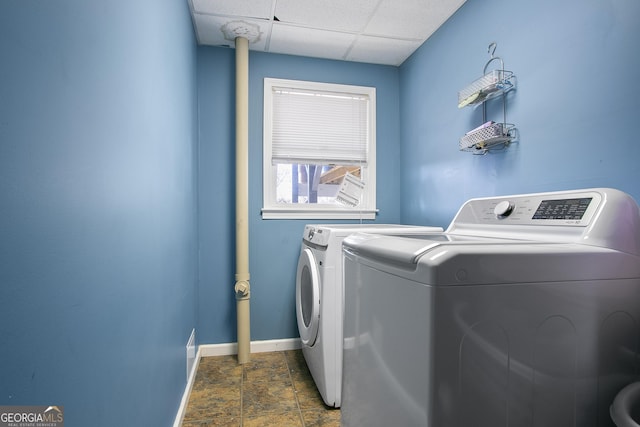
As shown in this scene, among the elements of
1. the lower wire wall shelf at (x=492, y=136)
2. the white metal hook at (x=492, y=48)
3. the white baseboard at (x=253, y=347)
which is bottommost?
the white baseboard at (x=253, y=347)

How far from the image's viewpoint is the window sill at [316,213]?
8.23 feet

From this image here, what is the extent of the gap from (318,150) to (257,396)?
1809 millimetres

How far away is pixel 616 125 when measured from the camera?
3.55 ft

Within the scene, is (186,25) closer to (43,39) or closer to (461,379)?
(43,39)

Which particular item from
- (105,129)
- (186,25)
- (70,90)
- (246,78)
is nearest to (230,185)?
(246,78)

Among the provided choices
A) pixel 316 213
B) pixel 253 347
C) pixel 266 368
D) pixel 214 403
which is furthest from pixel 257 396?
pixel 316 213

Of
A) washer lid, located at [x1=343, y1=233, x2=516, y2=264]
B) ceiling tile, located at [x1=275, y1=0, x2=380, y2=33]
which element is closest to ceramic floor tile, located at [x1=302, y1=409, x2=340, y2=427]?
washer lid, located at [x1=343, y1=233, x2=516, y2=264]

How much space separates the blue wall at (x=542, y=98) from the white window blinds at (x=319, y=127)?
1.91 ft

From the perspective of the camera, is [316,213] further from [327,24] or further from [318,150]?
[327,24]

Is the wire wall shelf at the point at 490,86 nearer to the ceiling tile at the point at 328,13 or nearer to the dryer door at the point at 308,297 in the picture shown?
the ceiling tile at the point at 328,13

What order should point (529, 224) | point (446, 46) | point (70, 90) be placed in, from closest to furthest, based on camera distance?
point (70, 90) → point (529, 224) → point (446, 46)

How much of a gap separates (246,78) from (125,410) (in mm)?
2138

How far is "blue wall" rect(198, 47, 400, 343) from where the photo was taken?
241 centimetres

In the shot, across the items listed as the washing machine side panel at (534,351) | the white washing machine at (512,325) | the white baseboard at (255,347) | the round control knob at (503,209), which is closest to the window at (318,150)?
the white baseboard at (255,347)
